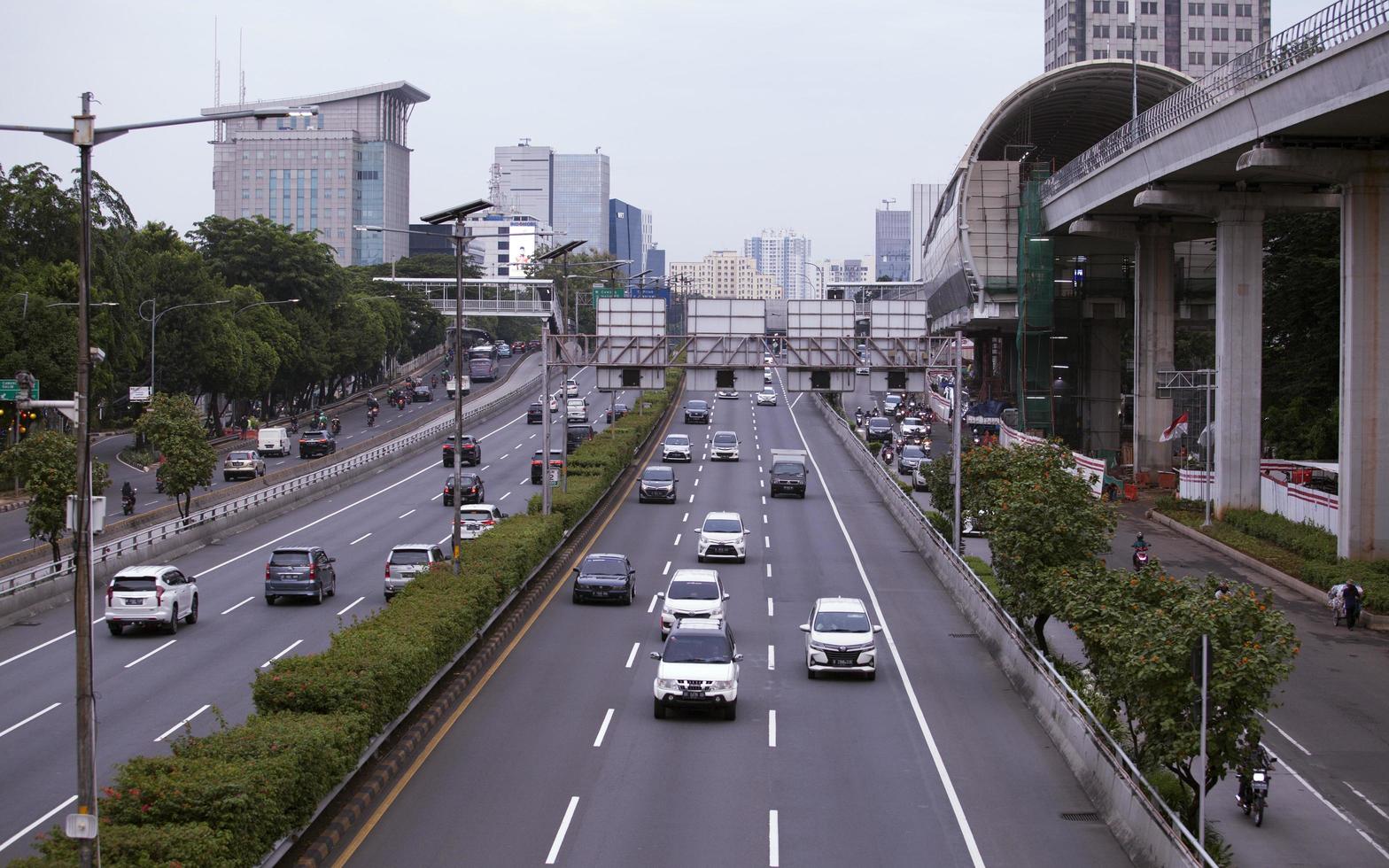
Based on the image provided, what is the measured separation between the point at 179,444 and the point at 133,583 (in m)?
17.8

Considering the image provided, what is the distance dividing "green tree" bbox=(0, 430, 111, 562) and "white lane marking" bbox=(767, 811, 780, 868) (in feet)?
86.4

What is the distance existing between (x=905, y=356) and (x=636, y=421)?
118 ft

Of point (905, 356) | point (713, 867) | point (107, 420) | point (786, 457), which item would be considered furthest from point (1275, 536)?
point (107, 420)

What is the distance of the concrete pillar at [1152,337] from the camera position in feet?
216

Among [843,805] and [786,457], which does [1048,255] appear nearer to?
[786,457]

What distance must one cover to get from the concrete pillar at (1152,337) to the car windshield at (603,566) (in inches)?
1420

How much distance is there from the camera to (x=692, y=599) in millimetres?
33125

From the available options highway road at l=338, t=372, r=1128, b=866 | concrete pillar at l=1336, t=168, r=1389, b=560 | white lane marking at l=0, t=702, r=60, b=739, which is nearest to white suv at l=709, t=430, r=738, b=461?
highway road at l=338, t=372, r=1128, b=866

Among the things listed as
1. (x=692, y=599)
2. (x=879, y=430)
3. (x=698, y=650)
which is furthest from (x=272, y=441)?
(x=698, y=650)

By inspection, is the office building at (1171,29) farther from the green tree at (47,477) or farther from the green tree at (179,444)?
the green tree at (47,477)

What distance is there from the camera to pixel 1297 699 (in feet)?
94.1

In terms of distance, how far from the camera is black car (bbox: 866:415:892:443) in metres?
83.5

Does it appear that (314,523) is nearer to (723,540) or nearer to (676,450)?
(723,540)

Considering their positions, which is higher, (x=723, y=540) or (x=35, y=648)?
(x=723, y=540)
